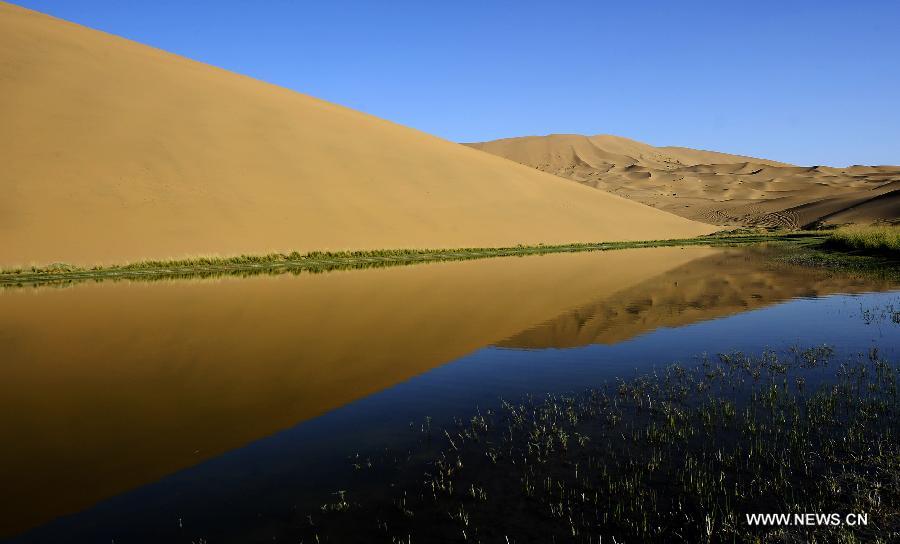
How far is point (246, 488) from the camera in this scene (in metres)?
6.65

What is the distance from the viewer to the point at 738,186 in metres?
139

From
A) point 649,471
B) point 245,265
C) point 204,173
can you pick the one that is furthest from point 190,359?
point 204,173

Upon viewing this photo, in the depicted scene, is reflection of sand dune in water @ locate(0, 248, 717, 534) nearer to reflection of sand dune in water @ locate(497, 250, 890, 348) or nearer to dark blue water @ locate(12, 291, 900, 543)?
dark blue water @ locate(12, 291, 900, 543)

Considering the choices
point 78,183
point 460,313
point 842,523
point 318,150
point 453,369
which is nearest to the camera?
point 842,523

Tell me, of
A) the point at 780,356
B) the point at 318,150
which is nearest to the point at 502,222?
the point at 318,150

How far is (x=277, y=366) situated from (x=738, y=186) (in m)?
150

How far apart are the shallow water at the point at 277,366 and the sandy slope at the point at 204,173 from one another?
1636cm

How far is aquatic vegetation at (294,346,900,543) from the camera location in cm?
546

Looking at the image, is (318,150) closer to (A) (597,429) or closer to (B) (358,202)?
(B) (358,202)

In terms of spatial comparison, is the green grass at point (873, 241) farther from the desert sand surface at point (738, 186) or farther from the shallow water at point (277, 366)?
the desert sand surface at point (738, 186)

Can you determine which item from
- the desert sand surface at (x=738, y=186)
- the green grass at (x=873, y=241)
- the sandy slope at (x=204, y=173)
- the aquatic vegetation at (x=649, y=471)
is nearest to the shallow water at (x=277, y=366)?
the aquatic vegetation at (x=649, y=471)

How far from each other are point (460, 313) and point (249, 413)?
34.3 ft

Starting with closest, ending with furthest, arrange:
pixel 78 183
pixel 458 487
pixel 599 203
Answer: pixel 458 487 < pixel 78 183 < pixel 599 203

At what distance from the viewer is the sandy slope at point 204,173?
4069 centimetres
